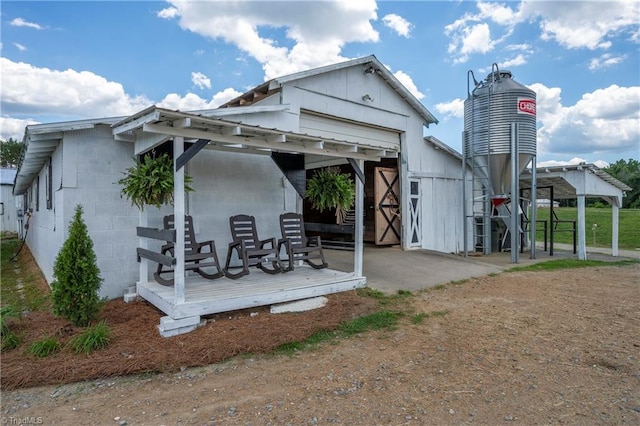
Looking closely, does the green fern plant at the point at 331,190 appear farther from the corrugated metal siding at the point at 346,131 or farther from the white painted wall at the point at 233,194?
the corrugated metal siding at the point at 346,131

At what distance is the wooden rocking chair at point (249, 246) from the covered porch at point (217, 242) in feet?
0.48

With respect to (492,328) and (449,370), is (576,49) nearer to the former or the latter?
(492,328)

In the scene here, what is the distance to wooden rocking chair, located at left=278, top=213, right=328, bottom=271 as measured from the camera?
5551 mm

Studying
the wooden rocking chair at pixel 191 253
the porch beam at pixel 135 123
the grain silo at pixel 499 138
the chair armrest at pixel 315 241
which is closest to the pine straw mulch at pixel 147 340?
the wooden rocking chair at pixel 191 253

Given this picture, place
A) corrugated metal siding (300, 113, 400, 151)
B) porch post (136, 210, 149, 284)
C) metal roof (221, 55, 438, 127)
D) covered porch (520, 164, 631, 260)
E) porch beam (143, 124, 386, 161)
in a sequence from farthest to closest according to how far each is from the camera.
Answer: covered porch (520, 164, 631, 260) → corrugated metal siding (300, 113, 400, 151) → metal roof (221, 55, 438, 127) → porch post (136, 210, 149, 284) → porch beam (143, 124, 386, 161)

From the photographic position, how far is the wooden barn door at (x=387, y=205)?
31.3 ft

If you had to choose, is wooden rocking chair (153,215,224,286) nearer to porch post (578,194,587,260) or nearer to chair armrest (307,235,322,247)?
chair armrest (307,235,322,247)

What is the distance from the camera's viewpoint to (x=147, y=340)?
3.53 meters

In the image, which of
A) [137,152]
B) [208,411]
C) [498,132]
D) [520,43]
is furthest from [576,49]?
[208,411]

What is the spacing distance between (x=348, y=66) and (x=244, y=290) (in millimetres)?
5536

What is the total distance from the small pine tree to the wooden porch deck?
2.32ft

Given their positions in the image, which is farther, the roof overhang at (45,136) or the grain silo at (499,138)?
the grain silo at (499,138)

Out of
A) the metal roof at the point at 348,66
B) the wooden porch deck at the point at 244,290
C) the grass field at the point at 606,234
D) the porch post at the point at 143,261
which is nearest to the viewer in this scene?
the wooden porch deck at the point at 244,290

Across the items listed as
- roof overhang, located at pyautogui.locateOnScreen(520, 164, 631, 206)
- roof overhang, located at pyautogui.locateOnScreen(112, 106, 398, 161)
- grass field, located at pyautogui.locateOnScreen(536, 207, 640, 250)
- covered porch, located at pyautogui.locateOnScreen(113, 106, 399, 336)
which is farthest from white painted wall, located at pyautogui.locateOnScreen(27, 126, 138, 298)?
grass field, located at pyautogui.locateOnScreen(536, 207, 640, 250)
